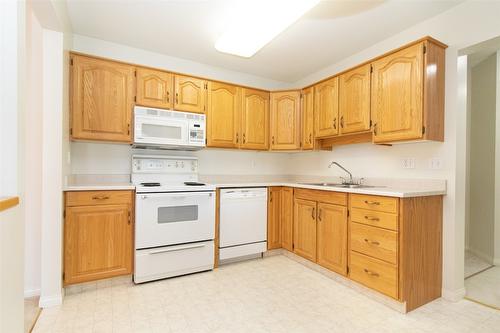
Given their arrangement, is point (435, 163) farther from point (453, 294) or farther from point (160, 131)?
point (160, 131)

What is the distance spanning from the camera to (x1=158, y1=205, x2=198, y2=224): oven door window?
8.64 ft

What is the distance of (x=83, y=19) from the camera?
2539 millimetres

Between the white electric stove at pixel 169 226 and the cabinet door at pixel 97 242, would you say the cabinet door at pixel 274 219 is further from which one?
the cabinet door at pixel 97 242

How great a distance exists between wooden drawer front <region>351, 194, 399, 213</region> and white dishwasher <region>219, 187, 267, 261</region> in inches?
47.7

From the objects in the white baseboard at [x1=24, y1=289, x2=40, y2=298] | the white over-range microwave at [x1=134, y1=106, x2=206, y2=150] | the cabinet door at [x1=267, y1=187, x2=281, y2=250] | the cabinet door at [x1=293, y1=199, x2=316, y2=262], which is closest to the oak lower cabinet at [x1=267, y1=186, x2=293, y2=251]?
the cabinet door at [x1=267, y1=187, x2=281, y2=250]

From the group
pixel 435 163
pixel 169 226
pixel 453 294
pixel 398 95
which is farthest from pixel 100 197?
pixel 453 294

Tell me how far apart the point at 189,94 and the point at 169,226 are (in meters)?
1.55

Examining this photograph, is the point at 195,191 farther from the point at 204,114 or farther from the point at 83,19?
the point at 83,19

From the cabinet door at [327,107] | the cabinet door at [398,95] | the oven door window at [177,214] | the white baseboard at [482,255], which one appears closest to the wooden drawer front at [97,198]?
the oven door window at [177,214]

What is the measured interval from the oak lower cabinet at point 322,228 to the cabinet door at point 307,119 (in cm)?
71

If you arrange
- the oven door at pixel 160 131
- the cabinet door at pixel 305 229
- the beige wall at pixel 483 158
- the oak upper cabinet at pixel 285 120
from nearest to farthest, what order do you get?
the oven door at pixel 160 131, the cabinet door at pixel 305 229, the beige wall at pixel 483 158, the oak upper cabinet at pixel 285 120

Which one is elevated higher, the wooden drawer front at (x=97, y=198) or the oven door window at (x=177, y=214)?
the wooden drawer front at (x=97, y=198)

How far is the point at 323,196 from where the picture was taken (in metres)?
2.79

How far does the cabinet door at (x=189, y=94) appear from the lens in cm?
304
